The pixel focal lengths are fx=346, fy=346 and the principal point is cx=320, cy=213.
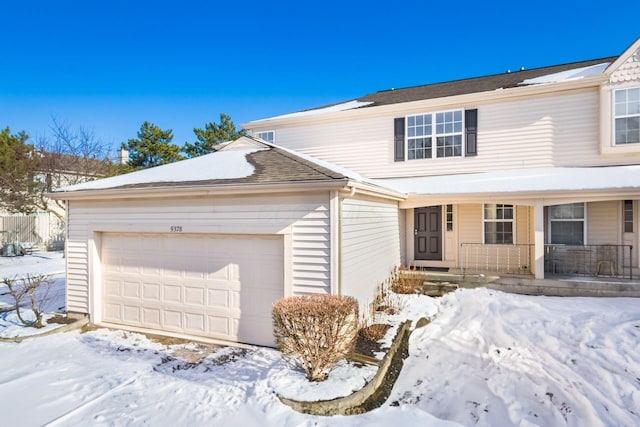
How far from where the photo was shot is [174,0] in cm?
1105

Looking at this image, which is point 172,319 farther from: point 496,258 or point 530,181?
point 530,181

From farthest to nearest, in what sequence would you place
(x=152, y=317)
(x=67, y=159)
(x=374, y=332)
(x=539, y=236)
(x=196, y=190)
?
1. (x=67, y=159)
2. (x=539, y=236)
3. (x=152, y=317)
4. (x=196, y=190)
5. (x=374, y=332)

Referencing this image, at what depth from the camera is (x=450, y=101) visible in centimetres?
1127

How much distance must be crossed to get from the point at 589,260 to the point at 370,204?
717 cm

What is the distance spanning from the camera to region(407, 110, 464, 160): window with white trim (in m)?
11.5

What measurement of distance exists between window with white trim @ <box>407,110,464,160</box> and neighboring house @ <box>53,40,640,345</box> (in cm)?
4

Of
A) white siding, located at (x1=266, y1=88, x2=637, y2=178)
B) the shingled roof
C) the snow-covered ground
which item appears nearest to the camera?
the snow-covered ground

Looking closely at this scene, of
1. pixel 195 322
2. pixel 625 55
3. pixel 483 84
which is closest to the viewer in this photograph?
pixel 195 322

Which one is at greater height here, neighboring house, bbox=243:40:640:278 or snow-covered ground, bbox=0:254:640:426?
neighboring house, bbox=243:40:640:278

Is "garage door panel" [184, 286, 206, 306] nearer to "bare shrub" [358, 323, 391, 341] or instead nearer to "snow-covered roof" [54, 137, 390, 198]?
"snow-covered roof" [54, 137, 390, 198]

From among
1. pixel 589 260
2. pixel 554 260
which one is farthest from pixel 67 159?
pixel 589 260

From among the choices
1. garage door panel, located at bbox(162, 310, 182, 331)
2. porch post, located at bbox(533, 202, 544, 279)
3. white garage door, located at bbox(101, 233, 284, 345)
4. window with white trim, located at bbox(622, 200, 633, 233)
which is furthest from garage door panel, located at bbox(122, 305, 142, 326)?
window with white trim, located at bbox(622, 200, 633, 233)

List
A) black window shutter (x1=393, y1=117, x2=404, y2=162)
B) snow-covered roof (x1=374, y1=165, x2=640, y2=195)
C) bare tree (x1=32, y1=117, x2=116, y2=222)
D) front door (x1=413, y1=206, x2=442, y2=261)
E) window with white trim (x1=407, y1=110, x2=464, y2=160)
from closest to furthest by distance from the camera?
snow-covered roof (x1=374, y1=165, x2=640, y2=195)
front door (x1=413, y1=206, x2=442, y2=261)
window with white trim (x1=407, y1=110, x2=464, y2=160)
black window shutter (x1=393, y1=117, x2=404, y2=162)
bare tree (x1=32, y1=117, x2=116, y2=222)

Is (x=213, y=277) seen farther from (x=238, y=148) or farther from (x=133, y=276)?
(x=238, y=148)
